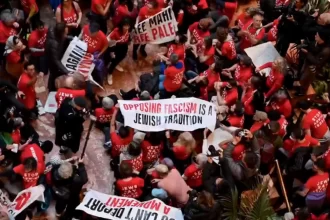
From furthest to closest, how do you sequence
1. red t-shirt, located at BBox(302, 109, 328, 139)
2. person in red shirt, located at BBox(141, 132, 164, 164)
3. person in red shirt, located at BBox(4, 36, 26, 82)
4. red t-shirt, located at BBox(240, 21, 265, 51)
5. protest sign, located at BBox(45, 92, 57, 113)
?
red t-shirt, located at BBox(240, 21, 265, 51), protest sign, located at BBox(45, 92, 57, 113), person in red shirt, located at BBox(4, 36, 26, 82), person in red shirt, located at BBox(141, 132, 164, 164), red t-shirt, located at BBox(302, 109, 328, 139)

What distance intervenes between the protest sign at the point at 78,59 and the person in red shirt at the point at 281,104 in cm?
276

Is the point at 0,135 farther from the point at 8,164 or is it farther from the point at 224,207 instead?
the point at 224,207

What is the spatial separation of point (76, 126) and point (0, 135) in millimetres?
1006

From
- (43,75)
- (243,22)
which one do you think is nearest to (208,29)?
(243,22)

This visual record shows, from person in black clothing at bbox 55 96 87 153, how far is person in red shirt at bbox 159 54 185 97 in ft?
4.63

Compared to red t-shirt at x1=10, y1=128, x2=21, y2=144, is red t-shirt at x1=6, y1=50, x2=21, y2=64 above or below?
above

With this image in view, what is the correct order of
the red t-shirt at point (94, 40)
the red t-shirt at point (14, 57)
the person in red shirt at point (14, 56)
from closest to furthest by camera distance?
the person in red shirt at point (14, 56)
the red t-shirt at point (14, 57)
the red t-shirt at point (94, 40)

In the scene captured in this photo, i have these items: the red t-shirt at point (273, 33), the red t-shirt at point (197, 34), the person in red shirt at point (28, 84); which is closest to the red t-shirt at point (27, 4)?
the person in red shirt at point (28, 84)

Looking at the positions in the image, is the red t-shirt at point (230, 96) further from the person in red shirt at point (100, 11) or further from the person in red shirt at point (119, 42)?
the person in red shirt at point (100, 11)

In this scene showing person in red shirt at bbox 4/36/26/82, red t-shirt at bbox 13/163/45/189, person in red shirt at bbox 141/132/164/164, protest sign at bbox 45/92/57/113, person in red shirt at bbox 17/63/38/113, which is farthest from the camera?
protest sign at bbox 45/92/57/113

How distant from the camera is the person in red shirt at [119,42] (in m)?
10.5

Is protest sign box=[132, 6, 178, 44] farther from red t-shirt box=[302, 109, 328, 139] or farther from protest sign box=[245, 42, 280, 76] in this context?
red t-shirt box=[302, 109, 328, 139]

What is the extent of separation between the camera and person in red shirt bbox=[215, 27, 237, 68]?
10250 millimetres

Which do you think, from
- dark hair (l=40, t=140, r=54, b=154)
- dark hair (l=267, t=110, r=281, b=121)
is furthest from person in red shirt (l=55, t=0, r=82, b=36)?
dark hair (l=267, t=110, r=281, b=121)
